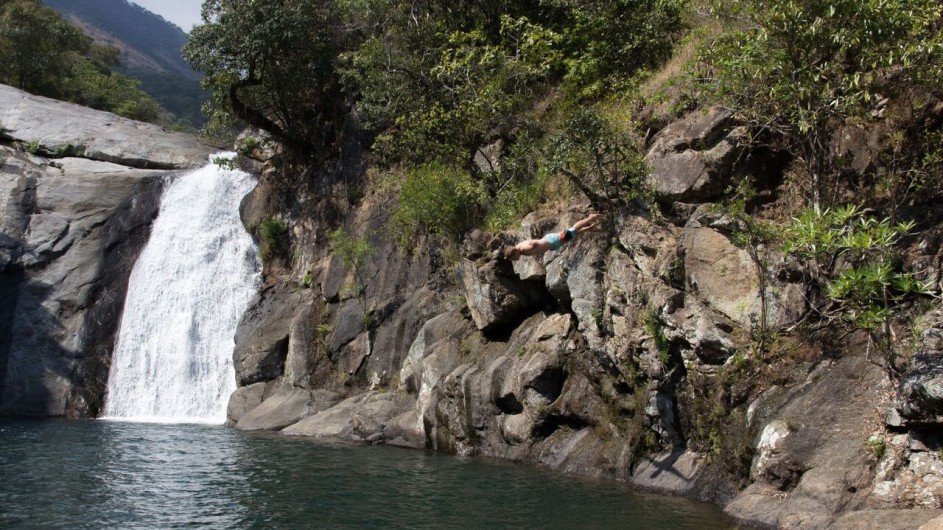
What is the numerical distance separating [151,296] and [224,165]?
641 cm

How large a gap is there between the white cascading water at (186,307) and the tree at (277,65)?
398 centimetres

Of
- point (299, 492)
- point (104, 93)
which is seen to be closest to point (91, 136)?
point (104, 93)

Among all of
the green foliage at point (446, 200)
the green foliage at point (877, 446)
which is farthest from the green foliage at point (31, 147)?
the green foliage at point (877, 446)

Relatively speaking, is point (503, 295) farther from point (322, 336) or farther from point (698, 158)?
point (322, 336)

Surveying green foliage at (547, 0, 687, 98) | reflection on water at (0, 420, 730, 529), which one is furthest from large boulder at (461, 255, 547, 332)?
Answer: green foliage at (547, 0, 687, 98)

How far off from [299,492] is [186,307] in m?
17.4

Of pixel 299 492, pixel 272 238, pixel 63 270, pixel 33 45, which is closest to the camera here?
pixel 299 492

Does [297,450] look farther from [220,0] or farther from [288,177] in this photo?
[220,0]

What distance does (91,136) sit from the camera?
35.1 m

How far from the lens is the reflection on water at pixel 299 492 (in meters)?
11.4

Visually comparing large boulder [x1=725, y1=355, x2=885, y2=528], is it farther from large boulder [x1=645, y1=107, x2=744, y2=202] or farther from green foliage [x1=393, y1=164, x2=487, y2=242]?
green foliage [x1=393, y1=164, x2=487, y2=242]

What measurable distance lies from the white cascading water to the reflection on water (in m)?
8.20

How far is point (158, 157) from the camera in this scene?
114 ft

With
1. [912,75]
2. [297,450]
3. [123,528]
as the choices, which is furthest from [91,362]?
[912,75]
